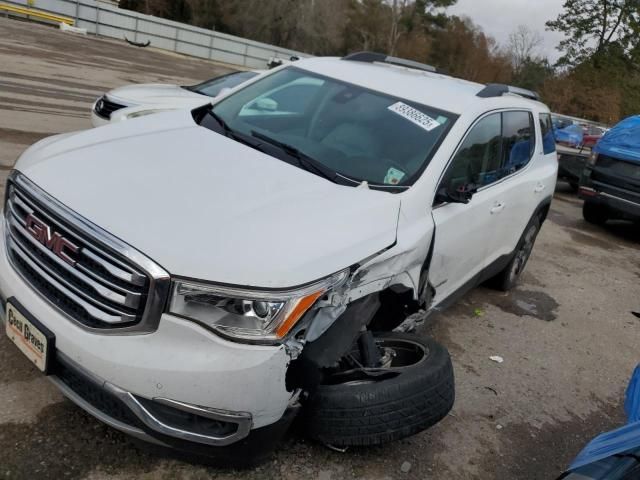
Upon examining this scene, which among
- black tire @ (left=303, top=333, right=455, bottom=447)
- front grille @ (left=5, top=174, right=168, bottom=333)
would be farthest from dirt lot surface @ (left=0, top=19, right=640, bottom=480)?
front grille @ (left=5, top=174, right=168, bottom=333)

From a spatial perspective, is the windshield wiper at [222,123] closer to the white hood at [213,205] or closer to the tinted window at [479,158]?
the white hood at [213,205]

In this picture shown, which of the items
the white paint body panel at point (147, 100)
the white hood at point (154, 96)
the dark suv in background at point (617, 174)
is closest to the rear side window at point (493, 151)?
the white paint body panel at point (147, 100)

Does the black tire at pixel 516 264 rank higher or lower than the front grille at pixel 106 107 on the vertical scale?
lower

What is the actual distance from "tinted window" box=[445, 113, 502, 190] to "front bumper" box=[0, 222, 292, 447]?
1.79 meters

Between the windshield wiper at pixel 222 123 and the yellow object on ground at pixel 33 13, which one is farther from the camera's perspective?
the yellow object on ground at pixel 33 13

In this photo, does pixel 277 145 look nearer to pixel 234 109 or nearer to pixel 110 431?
pixel 234 109

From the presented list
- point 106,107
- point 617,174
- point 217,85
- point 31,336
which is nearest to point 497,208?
point 31,336

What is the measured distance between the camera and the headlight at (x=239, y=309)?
89.3 inches

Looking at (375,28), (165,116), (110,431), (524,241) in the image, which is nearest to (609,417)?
(524,241)

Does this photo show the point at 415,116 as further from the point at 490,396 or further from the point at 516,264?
the point at 516,264

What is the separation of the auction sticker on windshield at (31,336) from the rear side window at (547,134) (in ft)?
15.2

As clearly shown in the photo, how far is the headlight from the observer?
2268 millimetres

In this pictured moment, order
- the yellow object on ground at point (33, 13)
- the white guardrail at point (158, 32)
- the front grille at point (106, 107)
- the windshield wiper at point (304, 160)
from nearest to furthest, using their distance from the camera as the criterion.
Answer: the windshield wiper at point (304, 160) → the front grille at point (106, 107) → the yellow object on ground at point (33, 13) → the white guardrail at point (158, 32)

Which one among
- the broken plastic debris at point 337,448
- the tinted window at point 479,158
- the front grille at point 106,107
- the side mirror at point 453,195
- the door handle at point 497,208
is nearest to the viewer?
the broken plastic debris at point 337,448
